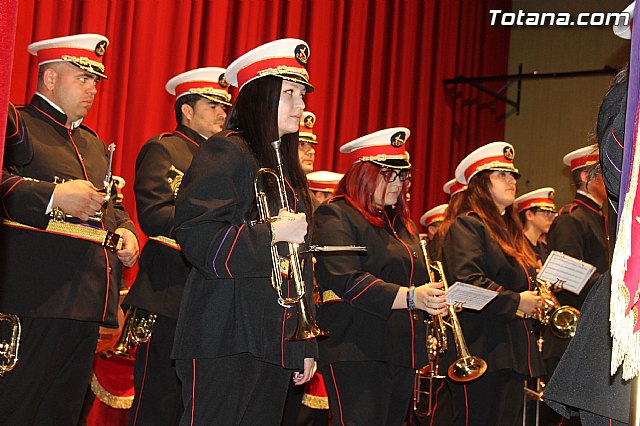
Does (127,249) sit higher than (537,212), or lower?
lower

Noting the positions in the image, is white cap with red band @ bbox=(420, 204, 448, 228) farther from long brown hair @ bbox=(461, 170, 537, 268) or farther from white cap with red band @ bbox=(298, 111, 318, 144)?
long brown hair @ bbox=(461, 170, 537, 268)

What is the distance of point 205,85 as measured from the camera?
5.14 metres

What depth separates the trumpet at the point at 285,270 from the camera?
3.14 m

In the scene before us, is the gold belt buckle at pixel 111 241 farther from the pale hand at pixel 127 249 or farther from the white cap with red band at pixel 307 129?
the white cap with red band at pixel 307 129

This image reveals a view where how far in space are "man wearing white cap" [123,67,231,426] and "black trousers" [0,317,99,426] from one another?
0.49 meters

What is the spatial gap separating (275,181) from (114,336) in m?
2.10

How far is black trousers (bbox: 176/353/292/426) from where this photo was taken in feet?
9.98

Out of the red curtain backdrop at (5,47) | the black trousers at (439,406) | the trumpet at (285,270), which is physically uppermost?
the red curtain backdrop at (5,47)

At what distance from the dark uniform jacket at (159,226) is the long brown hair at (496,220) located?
5.97 feet

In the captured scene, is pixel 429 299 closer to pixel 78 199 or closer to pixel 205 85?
pixel 78 199

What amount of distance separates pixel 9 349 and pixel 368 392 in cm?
166

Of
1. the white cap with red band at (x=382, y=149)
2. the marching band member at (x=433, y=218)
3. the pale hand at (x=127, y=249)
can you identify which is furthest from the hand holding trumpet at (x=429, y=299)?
the marching band member at (x=433, y=218)

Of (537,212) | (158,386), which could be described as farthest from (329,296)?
(537,212)

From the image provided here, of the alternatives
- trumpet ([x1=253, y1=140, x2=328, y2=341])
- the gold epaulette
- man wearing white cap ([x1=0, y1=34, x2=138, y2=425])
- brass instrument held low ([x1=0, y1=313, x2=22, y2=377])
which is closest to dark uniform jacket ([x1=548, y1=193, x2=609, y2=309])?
the gold epaulette
